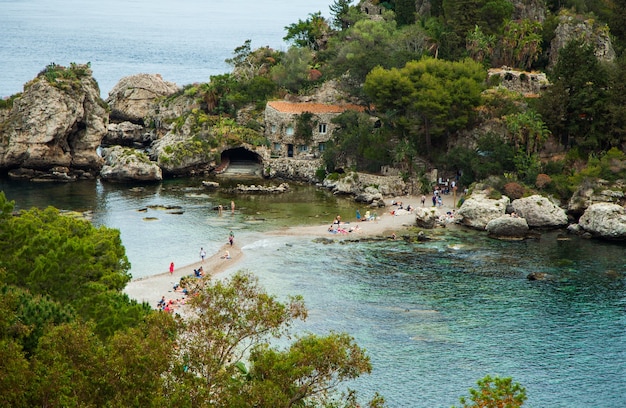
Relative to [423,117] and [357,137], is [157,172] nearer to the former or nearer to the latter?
[357,137]

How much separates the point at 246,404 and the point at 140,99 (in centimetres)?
9941

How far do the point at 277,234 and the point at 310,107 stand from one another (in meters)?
32.5

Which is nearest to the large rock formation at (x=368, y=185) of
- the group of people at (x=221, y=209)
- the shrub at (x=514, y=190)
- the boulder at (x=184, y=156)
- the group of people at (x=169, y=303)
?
the shrub at (x=514, y=190)

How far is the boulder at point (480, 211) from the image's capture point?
249 feet

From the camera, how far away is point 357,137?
93375mm

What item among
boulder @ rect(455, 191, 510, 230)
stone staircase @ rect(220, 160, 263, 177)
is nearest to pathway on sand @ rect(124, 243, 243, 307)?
boulder @ rect(455, 191, 510, 230)

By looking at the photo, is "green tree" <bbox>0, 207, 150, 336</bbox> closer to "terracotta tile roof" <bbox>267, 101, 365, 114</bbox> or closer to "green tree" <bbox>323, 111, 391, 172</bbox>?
"green tree" <bbox>323, 111, 391, 172</bbox>

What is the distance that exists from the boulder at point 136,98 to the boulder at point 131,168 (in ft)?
87.7

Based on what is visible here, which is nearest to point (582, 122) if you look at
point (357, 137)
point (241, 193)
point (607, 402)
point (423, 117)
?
point (423, 117)

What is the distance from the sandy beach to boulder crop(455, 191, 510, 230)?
12.1 ft

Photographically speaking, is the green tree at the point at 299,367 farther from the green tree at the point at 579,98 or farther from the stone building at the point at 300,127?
the stone building at the point at 300,127

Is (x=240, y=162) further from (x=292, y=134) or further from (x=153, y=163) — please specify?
(x=153, y=163)

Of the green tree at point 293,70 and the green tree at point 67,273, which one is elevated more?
the green tree at point 293,70

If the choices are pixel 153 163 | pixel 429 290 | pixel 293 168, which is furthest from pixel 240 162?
pixel 429 290
